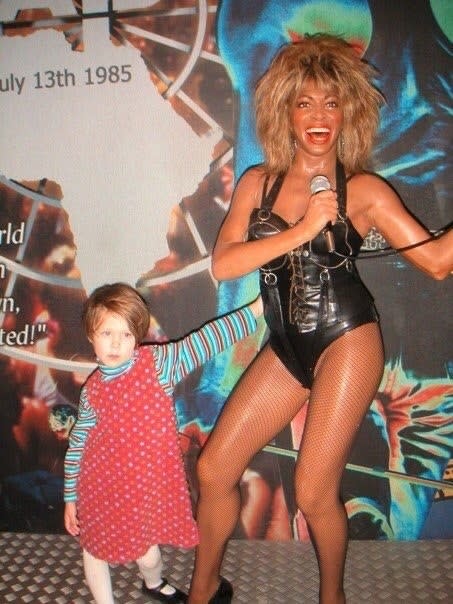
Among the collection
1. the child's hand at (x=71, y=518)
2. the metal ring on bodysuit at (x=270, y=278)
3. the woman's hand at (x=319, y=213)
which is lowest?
the child's hand at (x=71, y=518)

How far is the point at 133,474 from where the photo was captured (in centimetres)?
192

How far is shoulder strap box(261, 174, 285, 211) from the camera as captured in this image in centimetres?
187

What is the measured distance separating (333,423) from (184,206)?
40.7 inches

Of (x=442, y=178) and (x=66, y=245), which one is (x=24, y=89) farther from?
(x=442, y=178)

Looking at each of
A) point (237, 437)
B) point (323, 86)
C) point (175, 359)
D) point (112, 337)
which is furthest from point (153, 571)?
point (323, 86)

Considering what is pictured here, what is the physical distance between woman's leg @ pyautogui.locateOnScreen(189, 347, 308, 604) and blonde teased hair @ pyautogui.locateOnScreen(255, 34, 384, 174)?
72cm

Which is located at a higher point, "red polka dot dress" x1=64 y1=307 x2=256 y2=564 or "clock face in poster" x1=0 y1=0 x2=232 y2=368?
"clock face in poster" x1=0 y1=0 x2=232 y2=368

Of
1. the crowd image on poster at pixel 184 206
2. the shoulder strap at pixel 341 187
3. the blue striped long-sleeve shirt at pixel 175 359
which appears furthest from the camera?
the crowd image on poster at pixel 184 206

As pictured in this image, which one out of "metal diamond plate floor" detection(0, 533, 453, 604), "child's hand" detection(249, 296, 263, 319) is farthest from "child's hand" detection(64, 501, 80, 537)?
"child's hand" detection(249, 296, 263, 319)

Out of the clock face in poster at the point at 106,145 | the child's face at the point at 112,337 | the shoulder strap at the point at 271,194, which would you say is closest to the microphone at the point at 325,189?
the shoulder strap at the point at 271,194

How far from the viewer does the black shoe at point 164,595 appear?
2.17 metres

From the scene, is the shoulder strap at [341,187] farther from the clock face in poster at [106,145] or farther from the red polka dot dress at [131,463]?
the red polka dot dress at [131,463]

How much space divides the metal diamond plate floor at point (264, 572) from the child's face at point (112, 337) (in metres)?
1.01

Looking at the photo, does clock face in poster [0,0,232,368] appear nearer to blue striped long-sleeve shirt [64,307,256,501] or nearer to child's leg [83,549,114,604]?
blue striped long-sleeve shirt [64,307,256,501]
